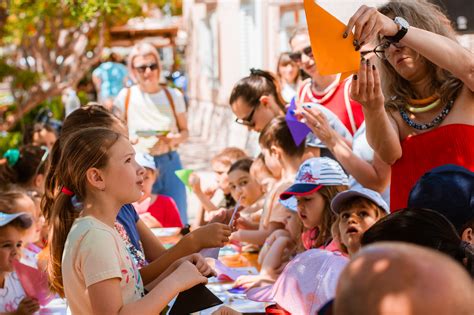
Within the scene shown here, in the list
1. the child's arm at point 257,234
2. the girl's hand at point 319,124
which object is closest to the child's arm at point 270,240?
the child's arm at point 257,234

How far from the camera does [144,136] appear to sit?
611cm

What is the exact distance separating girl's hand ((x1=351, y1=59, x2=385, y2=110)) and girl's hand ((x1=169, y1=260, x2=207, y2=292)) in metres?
0.88

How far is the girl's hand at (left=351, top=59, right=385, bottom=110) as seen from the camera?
271 centimetres

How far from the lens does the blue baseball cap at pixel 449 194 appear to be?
2.21 m

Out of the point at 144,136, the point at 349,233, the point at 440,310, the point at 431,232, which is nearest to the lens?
the point at 440,310

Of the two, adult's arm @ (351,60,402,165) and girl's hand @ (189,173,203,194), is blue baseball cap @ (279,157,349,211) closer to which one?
adult's arm @ (351,60,402,165)

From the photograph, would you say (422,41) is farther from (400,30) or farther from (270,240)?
(270,240)

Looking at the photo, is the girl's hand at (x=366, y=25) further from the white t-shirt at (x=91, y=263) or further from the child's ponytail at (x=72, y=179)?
the white t-shirt at (x=91, y=263)

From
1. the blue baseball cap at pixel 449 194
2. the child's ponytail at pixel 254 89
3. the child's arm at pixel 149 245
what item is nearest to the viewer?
the blue baseball cap at pixel 449 194

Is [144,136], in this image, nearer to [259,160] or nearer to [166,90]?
[166,90]

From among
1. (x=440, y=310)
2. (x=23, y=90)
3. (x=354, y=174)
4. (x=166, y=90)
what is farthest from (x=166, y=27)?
(x=440, y=310)

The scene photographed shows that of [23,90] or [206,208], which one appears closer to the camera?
[206,208]

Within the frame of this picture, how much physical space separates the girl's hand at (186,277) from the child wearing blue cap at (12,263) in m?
1.29

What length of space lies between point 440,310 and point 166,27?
30.3m
